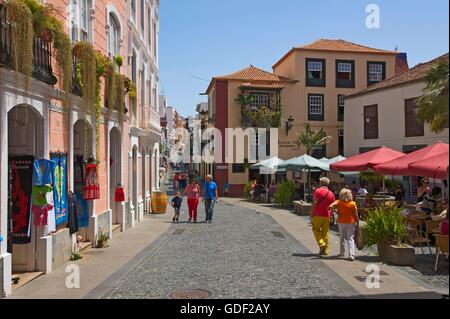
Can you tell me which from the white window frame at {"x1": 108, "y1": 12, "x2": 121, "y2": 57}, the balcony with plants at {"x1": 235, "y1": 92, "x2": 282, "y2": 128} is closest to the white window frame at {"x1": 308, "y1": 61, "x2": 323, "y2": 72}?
the balcony with plants at {"x1": 235, "y1": 92, "x2": 282, "y2": 128}

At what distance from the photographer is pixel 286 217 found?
59.6 ft

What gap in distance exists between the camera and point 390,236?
9.12 meters

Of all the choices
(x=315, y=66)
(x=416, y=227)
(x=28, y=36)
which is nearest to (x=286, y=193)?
(x=416, y=227)

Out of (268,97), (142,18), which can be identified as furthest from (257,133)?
(142,18)

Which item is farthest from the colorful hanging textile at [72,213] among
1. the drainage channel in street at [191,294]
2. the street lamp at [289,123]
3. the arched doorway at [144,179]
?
the street lamp at [289,123]

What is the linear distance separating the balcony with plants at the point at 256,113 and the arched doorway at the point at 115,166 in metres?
19.3

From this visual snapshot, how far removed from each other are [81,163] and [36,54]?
11.6 ft

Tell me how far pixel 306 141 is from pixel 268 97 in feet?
15.4

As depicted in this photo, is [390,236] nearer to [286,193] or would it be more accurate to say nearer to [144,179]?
[144,179]

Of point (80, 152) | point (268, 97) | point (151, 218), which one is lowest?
point (151, 218)

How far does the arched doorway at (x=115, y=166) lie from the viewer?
552 inches

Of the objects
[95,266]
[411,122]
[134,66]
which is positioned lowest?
[95,266]
